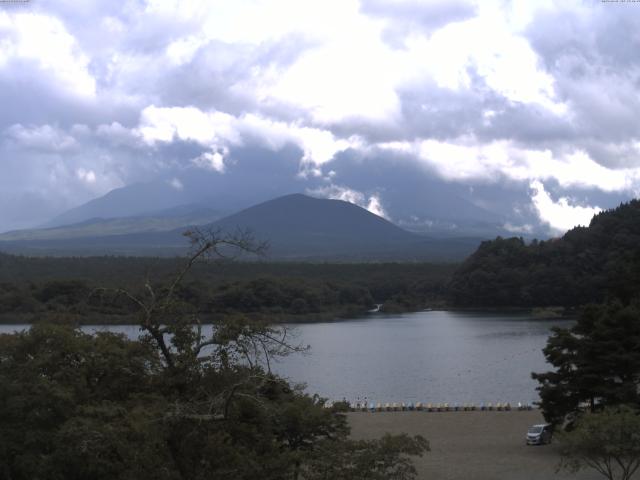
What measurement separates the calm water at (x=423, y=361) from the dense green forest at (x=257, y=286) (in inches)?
215

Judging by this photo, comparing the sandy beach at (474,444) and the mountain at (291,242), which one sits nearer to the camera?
the sandy beach at (474,444)

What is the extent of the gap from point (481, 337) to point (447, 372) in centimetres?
1381

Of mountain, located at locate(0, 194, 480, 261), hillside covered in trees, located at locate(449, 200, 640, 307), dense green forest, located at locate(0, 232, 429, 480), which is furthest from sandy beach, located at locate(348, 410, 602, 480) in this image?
mountain, located at locate(0, 194, 480, 261)

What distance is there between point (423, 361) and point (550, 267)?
35.5m

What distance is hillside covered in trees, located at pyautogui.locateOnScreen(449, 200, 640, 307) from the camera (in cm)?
6606

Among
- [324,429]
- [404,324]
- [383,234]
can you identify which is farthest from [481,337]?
[383,234]

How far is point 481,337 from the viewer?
46.2m

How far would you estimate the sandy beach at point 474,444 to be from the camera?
613 inches

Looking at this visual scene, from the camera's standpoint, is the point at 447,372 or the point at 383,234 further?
the point at 383,234

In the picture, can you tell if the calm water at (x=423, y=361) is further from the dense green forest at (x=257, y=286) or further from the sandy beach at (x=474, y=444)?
the dense green forest at (x=257, y=286)

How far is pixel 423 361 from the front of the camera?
3684cm

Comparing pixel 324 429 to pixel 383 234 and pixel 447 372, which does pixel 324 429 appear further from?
pixel 383 234

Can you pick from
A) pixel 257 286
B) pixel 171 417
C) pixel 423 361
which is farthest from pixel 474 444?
pixel 257 286

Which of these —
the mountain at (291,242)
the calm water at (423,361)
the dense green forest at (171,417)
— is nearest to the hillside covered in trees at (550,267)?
the calm water at (423,361)
